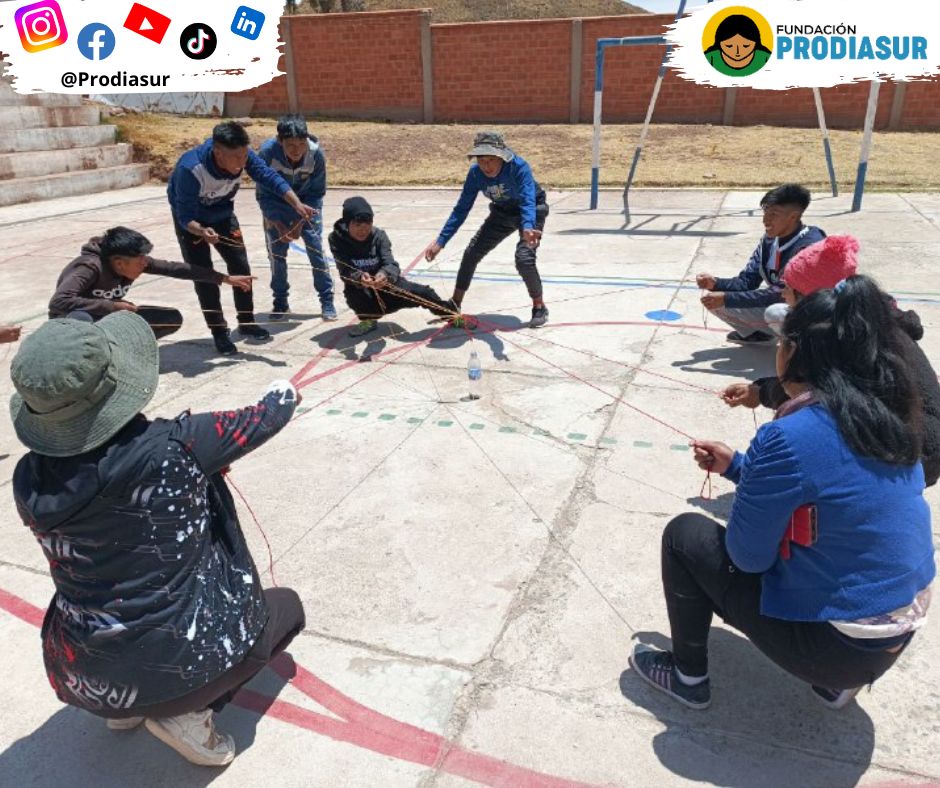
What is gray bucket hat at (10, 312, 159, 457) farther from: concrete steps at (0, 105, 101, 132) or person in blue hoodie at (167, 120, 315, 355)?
concrete steps at (0, 105, 101, 132)

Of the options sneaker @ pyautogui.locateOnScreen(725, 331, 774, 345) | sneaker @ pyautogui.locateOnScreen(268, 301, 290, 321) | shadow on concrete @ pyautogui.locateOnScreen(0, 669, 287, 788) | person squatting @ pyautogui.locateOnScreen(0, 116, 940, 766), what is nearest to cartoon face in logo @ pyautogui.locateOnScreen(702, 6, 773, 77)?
sneaker @ pyautogui.locateOnScreen(725, 331, 774, 345)

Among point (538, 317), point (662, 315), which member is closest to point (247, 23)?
point (538, 317)

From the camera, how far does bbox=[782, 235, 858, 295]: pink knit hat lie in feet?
10.6

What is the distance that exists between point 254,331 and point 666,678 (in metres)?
4.45

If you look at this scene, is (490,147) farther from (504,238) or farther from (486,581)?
(486,581)

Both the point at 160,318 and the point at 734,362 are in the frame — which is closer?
the point at 734,362

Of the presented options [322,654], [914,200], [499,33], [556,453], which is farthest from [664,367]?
[499,33]

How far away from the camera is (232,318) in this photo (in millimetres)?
6344

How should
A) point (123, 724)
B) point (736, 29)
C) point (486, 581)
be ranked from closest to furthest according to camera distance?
point (123, 724) < point (486, 581) < point (736, 29)

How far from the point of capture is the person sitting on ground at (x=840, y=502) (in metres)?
1.78

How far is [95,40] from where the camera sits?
17172mm

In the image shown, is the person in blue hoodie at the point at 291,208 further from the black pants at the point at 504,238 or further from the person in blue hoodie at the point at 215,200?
the black pants at the point at 504,238

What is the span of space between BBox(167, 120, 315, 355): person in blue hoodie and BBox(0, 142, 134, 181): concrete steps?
1030 cm

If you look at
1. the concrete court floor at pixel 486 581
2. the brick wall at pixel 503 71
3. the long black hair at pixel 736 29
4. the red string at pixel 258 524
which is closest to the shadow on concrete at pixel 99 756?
the concrete court floor at pixel 486 581
